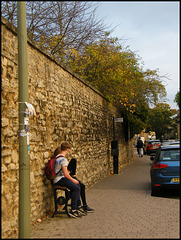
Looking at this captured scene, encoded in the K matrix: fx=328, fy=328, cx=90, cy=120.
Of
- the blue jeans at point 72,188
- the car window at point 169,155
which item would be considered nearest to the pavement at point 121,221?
the blue jeans at point 72,188

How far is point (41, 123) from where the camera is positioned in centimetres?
694

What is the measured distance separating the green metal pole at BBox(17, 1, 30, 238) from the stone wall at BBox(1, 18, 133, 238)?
387 mm

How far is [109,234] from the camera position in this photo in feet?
16.9

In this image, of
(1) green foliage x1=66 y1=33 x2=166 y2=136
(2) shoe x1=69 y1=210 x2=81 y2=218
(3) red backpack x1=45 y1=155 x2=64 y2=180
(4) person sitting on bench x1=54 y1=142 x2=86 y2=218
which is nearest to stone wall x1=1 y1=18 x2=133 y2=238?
(3) red backpack x1=45 y1=155 x2=64 y2=180

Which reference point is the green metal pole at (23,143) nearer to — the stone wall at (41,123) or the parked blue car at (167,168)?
the stone wall at (41,123)

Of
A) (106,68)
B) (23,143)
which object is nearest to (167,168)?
(23,143)

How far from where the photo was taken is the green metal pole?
4.65m

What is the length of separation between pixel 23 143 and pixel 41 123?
217cm

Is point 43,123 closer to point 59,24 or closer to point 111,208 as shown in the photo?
point 111,208

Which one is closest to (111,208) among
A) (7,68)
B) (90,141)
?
(7,68)

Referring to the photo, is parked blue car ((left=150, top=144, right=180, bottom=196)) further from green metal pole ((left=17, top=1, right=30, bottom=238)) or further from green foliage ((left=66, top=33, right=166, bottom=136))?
green foliage ((left=66, top=33, right=166, bottom=136))

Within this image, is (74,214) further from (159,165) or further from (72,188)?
(159,165)

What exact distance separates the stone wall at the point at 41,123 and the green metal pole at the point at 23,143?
39 centimetres

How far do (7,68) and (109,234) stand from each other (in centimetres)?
311
